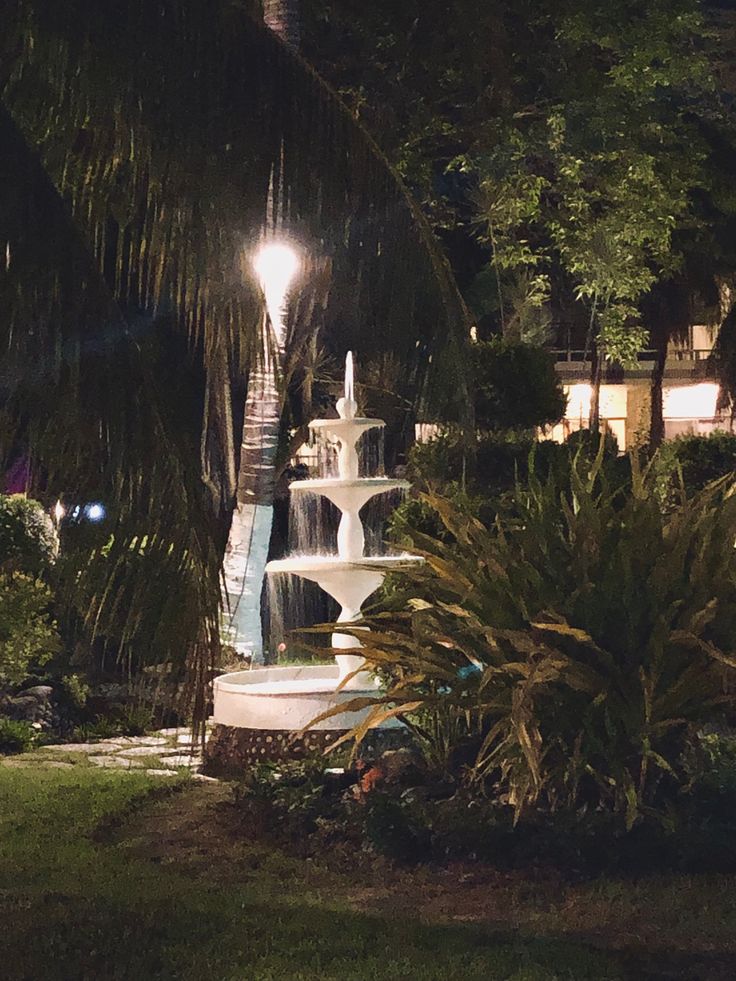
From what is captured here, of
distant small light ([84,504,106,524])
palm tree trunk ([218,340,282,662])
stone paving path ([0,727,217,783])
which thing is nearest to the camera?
distant small light ([84,504,106,524])

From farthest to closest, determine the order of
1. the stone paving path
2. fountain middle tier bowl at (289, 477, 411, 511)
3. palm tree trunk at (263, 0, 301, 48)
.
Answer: palm tree trunk at (263, 0, 301, 48) < the stone paving path < fountain middle tier bowl at (289, 477, 411, 511)

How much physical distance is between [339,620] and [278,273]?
2.74m

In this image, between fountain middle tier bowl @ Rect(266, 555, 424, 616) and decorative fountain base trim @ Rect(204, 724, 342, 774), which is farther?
fountain middle tier bowl @ Rect(266, 555, 424, 616)

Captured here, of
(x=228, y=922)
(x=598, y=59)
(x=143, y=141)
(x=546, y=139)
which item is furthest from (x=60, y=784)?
(x=598, y=59)

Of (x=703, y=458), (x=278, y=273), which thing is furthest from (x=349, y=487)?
(x=703, y=458)

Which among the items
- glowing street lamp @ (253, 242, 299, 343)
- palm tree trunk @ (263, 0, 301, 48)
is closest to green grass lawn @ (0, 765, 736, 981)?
glowing street lamp @ (253, 242, 299, 343)

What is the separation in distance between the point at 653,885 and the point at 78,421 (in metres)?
3.61

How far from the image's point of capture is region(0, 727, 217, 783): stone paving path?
10.3 m

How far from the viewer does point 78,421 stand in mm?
4648

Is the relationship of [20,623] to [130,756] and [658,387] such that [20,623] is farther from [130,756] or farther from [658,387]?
[658,387]

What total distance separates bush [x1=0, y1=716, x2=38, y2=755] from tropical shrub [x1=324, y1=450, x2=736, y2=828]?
570cm

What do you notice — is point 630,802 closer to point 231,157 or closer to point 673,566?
point 673,566

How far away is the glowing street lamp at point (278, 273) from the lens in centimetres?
892

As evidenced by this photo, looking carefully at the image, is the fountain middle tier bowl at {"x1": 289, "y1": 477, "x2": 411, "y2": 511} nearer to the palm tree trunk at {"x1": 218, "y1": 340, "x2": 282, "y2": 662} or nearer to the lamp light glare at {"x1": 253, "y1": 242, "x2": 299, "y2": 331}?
the lamp light glare at {"x1": 253, "y1": 242, "x2": 299, "y2": 331}
